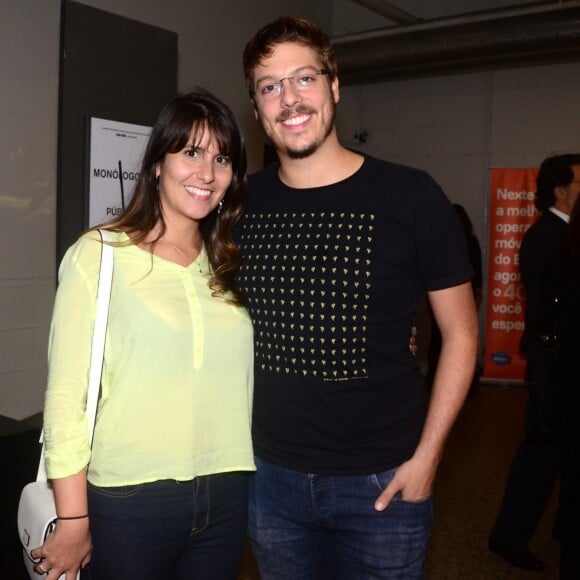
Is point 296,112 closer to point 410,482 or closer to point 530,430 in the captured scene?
point 410,482

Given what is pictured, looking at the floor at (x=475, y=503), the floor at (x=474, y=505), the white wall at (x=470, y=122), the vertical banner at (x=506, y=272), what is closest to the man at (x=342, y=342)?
the floor at (x=474, y=505)

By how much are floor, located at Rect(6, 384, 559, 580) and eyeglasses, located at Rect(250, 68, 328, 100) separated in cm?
167

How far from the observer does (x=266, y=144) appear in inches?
273

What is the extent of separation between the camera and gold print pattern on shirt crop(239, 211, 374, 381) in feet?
5.12

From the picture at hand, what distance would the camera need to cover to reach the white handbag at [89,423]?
4.59 feet

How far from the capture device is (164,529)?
1.45 m

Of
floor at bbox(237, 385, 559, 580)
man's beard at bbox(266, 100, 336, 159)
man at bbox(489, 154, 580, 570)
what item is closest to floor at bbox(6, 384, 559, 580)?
floor at bbox(237, 385, 559, 580)

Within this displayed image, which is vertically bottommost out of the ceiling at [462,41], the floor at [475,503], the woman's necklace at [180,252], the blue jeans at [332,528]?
the floor at [475,503]

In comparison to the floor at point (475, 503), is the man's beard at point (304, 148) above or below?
above

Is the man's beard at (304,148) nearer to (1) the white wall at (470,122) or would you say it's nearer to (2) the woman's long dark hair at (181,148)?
(2) the woman's long dark hair at (181,148)

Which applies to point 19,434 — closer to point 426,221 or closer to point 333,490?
point 333,490

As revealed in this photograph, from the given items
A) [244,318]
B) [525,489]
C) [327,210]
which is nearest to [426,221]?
[327,210]

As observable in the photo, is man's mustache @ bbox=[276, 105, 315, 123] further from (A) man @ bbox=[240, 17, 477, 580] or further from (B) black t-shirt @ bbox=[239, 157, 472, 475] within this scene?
(B) black t-shirt @ bbox=[239, 157, 472, 475]

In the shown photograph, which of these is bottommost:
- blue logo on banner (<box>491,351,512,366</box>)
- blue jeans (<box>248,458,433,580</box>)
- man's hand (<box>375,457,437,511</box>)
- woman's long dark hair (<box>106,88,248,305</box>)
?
blue logo on banner (<box>491,351,512,366</box>)
